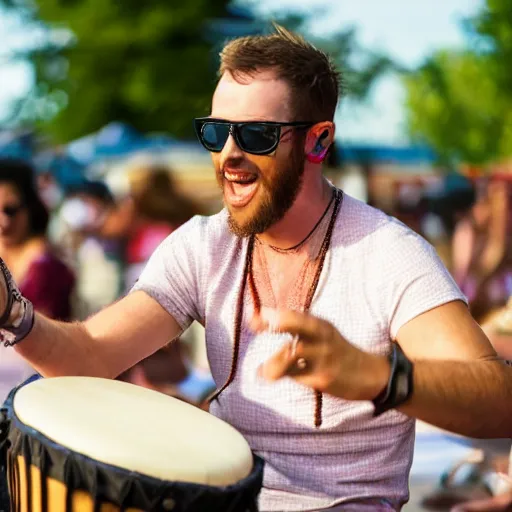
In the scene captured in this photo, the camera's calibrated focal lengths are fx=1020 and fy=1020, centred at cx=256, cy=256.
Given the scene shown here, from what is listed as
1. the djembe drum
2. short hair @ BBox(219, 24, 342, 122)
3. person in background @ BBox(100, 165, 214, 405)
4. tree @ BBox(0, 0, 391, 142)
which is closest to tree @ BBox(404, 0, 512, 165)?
tree @ BBox(0, 0, 391, 142)

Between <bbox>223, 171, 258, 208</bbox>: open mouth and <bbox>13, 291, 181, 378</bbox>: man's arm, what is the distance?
0.34m

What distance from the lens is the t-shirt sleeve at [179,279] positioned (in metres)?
2.50

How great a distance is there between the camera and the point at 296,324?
1.66 meters

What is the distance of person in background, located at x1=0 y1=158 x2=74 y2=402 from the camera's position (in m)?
4.92

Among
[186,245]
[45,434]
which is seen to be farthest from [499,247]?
[45,434]

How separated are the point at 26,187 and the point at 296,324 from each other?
3.93 meters

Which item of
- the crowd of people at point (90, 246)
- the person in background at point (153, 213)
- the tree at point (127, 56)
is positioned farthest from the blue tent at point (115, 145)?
the tree at point (127, 56)

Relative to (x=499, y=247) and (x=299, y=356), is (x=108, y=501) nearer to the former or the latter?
(x=299, y=356)

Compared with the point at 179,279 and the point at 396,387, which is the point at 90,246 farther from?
the point at 396,387

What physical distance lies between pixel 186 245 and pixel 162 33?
17.9 meters

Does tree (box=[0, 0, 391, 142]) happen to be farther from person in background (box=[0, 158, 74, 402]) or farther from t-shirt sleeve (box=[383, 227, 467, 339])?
t-shirt sleeve (box=[383, 227, 467, 339])

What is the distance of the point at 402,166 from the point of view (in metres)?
14.3

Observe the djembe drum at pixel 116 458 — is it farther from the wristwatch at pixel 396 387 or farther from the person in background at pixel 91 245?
the person in background at pixel 91 245

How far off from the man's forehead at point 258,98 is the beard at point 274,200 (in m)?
0.10
